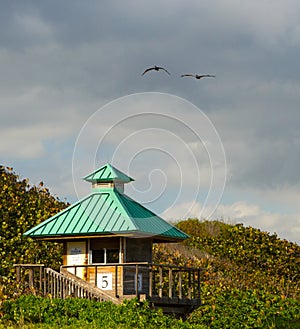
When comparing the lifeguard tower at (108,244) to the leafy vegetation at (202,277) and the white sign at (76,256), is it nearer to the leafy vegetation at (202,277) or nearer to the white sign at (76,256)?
the white sign at (76,256)

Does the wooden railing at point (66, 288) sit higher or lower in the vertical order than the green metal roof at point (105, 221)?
lower

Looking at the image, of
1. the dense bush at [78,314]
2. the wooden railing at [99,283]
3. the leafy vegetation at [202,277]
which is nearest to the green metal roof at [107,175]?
the wooden railing at [99,283]

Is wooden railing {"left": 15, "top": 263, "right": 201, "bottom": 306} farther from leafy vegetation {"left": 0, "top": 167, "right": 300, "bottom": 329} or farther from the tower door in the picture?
leafy vegetation {"left": 0, "top": 167, "right": 300, "bottom": 329}

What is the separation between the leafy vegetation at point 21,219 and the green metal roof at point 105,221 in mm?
5072

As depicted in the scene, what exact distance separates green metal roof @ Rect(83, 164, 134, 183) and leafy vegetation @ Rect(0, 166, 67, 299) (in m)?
6.05

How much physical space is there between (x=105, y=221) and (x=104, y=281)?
6.45 feet

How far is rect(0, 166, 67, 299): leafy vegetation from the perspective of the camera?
32.1 m

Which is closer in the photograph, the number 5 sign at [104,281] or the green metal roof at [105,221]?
the green metal roof at [105,221]

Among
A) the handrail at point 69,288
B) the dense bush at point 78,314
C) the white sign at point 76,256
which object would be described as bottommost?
the dense bush at point 78,314

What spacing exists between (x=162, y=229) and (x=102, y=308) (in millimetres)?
5309

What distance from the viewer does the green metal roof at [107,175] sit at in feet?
86.3

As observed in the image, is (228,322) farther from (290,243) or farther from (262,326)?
(290,243)

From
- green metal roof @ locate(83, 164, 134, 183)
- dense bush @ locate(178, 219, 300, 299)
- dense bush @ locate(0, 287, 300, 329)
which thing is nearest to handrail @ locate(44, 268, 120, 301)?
dense bush @ locate(0, 287, 300, 329)

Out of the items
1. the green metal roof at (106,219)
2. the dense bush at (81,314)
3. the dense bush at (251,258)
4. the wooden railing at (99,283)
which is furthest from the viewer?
the dense bush at (251,258)
